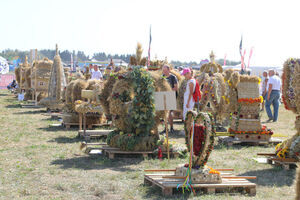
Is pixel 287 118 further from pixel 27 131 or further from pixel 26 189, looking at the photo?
pixel 26 189

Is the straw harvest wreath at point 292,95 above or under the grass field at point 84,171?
above

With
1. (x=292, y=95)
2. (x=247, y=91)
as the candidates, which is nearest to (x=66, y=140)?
(x=247, y=91)

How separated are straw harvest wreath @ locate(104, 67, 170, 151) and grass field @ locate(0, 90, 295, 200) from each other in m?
0.44

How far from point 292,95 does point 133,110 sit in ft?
11.1

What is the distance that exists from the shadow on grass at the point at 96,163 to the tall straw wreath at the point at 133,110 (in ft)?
1.36

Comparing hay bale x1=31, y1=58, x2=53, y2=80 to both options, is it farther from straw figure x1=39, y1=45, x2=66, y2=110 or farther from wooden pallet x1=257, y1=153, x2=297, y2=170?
wooden pallet x1=257, y1=153, x2=297, y2=170

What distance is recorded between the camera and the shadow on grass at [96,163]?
809 cm

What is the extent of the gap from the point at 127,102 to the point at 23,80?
22.3 m

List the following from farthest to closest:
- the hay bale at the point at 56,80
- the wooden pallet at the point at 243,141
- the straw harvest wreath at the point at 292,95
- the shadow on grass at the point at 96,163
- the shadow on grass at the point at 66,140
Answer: the hay bale at the point at 56,80 < the shadow on grass at the point at 66,140 < the wooden pallet at the point at 243,141 < the shadow on grass at the point at 96,163 < the straw harvest wreath at the point at 292,95

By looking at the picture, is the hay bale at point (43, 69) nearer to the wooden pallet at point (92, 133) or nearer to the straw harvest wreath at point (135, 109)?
the wooden pallet at point (92, 133)

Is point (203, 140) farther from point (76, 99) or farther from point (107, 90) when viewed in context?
point (76, 99)

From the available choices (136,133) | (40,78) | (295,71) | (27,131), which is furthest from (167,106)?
(40,78)

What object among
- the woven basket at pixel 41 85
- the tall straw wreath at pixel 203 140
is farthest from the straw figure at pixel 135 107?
the woven basket at pixel 41 85

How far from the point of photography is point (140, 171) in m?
7.72
